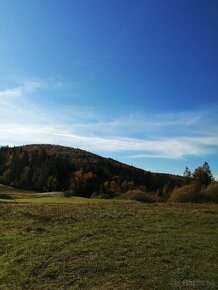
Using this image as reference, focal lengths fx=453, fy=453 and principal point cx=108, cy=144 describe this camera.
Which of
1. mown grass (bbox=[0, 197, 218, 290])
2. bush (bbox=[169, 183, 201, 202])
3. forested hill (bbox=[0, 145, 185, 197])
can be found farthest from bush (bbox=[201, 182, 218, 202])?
mown grass (bbox=[0, 197, 218, 290])

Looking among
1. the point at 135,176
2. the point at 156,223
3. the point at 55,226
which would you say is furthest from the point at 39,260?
the point at 135,176

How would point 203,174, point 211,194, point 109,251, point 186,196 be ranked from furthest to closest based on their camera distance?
point 203,174
point 211,194
point 186,196
point 109,251

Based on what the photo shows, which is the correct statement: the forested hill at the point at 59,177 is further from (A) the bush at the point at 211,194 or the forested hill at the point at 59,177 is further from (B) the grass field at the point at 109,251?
(B) the grass field at the point at 109,251

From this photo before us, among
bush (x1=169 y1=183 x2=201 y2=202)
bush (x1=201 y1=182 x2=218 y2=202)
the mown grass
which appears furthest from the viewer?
bush (x1=201 y1=182 x2=218 y2=202)

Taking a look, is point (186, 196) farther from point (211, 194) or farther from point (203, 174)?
point (203, 174)

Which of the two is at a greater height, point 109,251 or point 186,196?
point 186,196

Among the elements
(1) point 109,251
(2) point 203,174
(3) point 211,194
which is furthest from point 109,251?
(2) point 203,174

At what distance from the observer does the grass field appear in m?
17.0

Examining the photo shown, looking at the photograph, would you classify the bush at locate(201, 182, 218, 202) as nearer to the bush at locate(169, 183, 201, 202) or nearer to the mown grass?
the bush at locate(169, 183, 201, 202)

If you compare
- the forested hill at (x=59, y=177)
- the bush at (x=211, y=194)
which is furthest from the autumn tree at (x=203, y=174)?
the bush at (x=211, y=194)

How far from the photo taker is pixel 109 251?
67.9ft

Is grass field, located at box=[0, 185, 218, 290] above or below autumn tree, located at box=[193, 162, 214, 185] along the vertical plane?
below

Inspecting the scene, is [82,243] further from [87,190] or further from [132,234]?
[87,190]

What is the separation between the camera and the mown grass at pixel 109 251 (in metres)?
17.0
